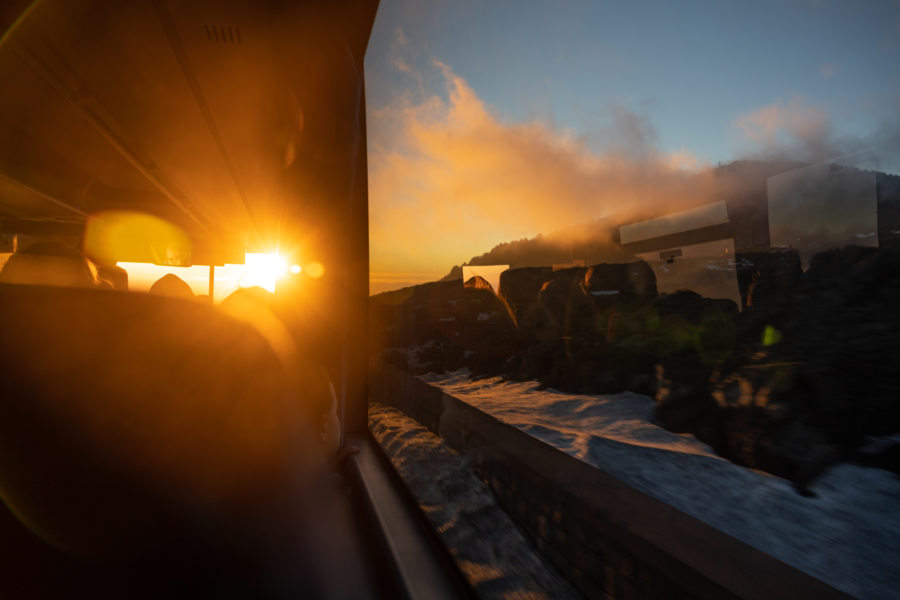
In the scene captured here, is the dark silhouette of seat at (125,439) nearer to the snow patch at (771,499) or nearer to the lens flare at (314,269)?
the lens flare at (314,269)

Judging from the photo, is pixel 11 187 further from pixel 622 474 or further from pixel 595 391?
pixel 595 391

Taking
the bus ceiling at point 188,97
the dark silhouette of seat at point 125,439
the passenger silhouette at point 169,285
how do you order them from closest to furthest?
the dark silhouette of seat at point 125,439
the bus ceiling at point 188,97
the passenger silhouette at point 169,285

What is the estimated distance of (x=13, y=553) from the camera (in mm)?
624

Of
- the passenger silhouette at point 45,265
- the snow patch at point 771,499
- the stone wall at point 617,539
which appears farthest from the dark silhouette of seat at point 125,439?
the snow patch at point 771,499

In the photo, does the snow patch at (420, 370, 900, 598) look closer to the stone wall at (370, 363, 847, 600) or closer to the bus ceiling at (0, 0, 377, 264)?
the stone wall at (370, 363, 847, 600)

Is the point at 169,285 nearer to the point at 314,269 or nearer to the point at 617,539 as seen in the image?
the point at 314,269

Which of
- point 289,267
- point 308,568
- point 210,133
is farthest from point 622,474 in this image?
point 210,133

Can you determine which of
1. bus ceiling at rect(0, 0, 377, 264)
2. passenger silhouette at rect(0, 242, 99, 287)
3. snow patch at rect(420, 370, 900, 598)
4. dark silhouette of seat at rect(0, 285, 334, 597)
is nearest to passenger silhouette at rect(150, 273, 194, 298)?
passenger silhouette at rect(0, 242, 99, 287)

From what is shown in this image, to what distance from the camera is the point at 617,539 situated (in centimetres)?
185

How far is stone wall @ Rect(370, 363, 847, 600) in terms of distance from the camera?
4.78ft

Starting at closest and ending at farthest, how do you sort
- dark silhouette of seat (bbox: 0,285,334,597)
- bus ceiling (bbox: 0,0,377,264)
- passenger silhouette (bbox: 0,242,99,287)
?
dark silhouette of seat (bbox: 0,285,334,597) < passenger silhouette (bbox: 0,242,99,287) < bus ceiling (bbox: 0,0,377,264)

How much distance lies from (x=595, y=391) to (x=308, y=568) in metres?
7.34

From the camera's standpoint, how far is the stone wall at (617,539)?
1457mm

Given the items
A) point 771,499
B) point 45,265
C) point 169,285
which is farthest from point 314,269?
point 771,499
